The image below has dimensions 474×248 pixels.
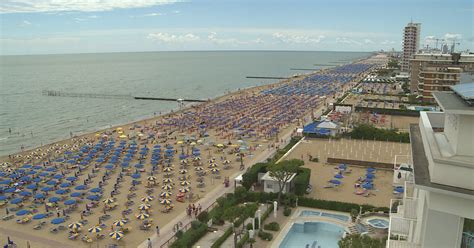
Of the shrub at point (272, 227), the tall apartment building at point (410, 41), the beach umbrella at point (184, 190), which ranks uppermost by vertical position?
the tall apartment building at point (410, 41)

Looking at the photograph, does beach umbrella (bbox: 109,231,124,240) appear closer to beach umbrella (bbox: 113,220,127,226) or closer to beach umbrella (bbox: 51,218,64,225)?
beach umbrella (bbox: 113,220,127,226)

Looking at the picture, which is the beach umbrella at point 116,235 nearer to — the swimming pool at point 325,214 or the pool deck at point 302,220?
the pool deck at point 302,220

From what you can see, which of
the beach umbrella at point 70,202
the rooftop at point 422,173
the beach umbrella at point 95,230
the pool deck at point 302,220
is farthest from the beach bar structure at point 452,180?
the beach umbrella at point 70,202

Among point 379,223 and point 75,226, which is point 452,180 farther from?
point 75,226

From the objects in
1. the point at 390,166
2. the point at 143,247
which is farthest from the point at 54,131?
the point at 390,166

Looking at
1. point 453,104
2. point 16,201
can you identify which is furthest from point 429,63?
point 453,104

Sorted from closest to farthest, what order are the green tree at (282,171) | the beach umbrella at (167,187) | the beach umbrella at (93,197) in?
the green tree at (282,171) < the beach umbrella at (93,197) < the beach umbrella at (167,187)
